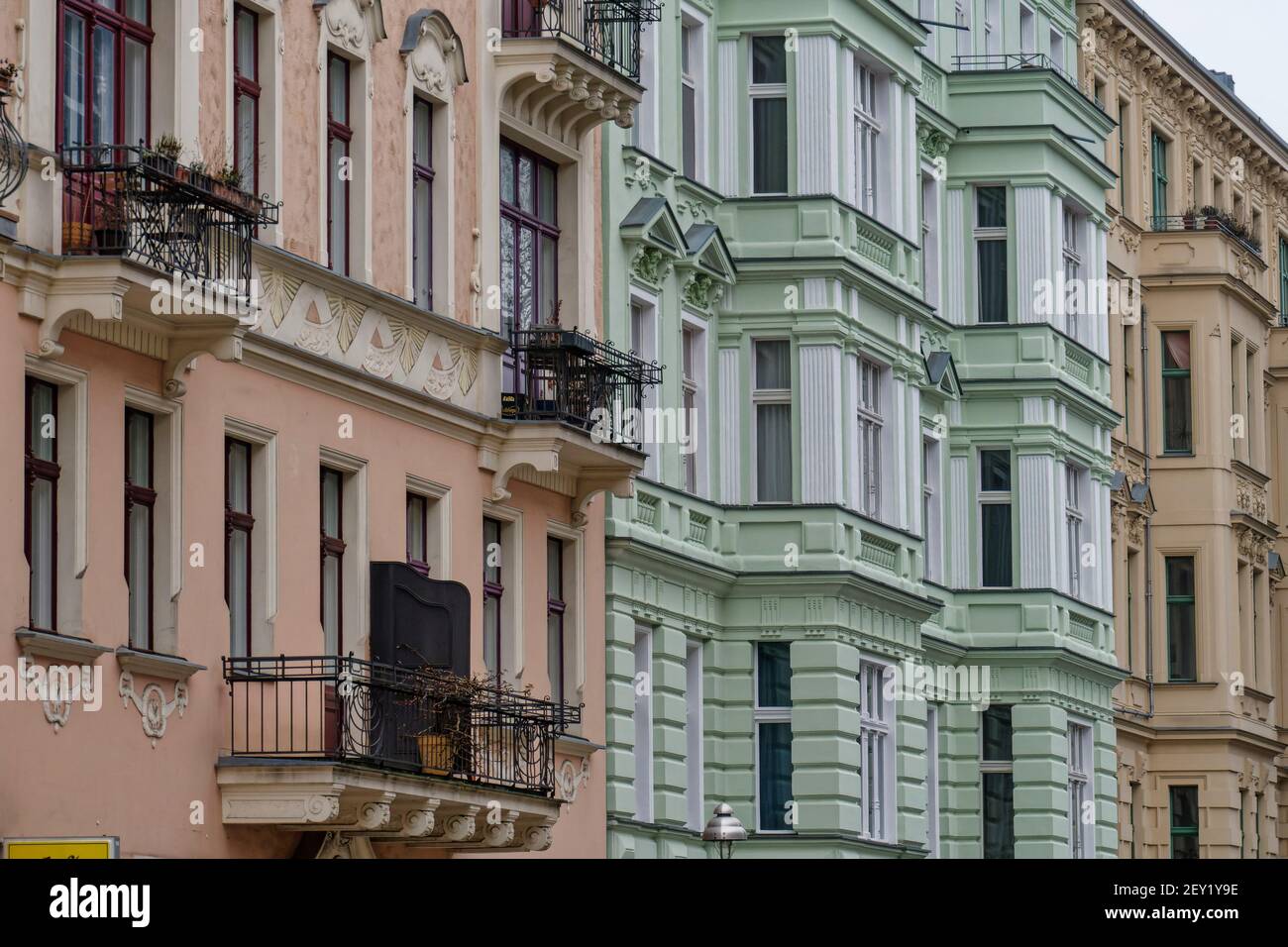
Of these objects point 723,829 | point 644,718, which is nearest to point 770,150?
point 644,718

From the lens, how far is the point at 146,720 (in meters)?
23.9

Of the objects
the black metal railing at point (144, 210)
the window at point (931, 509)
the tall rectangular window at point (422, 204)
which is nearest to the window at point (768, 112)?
the window at point (931, 509)

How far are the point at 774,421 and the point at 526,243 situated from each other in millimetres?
6112

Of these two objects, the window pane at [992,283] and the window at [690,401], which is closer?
the window at [690,401]

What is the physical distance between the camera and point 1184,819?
55750 millimetres

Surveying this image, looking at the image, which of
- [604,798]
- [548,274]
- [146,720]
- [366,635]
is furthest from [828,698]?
[146,720]

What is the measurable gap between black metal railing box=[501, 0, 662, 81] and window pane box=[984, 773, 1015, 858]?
14905 mm

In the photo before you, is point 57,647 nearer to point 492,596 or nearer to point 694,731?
point 492,596

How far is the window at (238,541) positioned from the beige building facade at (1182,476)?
29.0 meters

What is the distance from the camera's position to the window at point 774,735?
37.4m

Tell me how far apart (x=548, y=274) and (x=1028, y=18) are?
18.7 meters

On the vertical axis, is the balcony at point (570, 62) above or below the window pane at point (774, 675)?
above

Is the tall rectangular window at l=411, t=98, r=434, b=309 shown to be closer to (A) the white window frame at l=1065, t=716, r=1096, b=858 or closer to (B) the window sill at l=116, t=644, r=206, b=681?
(B) the window sill at l=116, t=644, r=206, b=681

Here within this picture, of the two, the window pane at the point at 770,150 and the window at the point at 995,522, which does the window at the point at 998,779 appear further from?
the window pane at the point at 770,150
